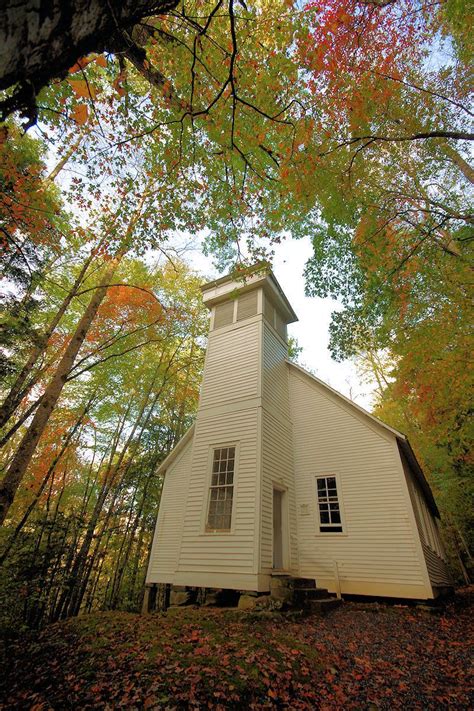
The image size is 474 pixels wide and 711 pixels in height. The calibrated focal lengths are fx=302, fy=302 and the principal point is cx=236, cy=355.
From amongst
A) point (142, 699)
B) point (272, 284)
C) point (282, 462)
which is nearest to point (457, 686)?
point (142, 699)

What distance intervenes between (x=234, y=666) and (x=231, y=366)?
7.45 meters

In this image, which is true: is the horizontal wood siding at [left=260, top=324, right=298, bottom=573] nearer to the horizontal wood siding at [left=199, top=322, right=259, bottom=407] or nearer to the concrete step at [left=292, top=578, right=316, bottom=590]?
the horizontal wood siding at [left=199, top=322, right=259, bottom=407]

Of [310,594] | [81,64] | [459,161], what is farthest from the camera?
[459,161]

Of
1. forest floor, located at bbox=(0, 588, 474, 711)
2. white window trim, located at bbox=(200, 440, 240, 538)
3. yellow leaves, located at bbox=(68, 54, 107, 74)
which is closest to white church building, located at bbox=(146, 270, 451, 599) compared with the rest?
white window trim, located at bbox=(200, 440, 240, 538)

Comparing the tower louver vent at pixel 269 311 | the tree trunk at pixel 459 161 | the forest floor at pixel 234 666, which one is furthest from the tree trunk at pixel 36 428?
the tree trunk at pixel 459 161

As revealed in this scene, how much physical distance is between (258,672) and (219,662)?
50cm

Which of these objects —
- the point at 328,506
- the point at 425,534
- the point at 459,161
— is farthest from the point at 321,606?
the point at 459,161

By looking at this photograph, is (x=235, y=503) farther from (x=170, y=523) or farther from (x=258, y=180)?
(x=258, y=180)

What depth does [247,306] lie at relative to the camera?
440 inches

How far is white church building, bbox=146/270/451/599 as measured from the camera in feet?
25.0

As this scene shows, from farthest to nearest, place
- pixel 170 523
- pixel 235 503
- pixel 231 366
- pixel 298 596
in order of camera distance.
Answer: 1. pixel 170 523
2. pixel 231 366
3. pixel 235 503
4. pixel 298 596

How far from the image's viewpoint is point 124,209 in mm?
6418

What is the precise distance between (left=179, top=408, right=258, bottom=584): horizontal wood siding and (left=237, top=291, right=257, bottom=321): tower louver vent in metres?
3.70

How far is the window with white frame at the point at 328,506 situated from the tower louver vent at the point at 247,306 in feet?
19.8
